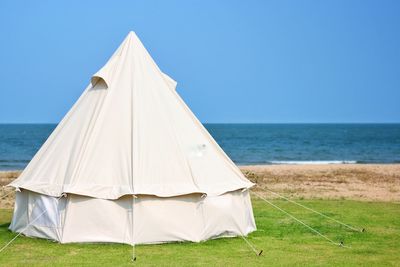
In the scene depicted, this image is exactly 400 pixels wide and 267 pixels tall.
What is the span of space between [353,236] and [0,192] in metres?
17.1

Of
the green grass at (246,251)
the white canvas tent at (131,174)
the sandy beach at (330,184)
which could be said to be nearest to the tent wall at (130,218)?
the white canvas tent at (131,174)

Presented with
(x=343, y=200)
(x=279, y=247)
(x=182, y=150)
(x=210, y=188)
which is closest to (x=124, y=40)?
(x=182, y=150)

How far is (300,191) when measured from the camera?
28.2 m

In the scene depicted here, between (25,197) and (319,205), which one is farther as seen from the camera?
(319,205)

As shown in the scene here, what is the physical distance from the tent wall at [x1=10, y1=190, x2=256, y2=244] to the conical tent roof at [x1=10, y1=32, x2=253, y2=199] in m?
0.28

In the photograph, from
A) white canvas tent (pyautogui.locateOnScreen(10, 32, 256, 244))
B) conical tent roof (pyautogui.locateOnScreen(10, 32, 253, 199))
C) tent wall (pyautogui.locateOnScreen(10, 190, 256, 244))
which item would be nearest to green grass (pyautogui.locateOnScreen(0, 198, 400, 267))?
tent wall (pyautogui.locateOnScreen(10, 190, 256, 244))

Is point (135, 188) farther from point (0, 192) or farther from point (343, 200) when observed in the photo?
point (0, 192)

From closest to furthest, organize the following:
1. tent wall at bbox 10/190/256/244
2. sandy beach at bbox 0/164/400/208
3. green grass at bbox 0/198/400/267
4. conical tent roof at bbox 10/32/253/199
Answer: green grass at bbox 0/198/400/267, tent wall at bbox 10/190/256/244, conical tent roof at bbox 10/32/253/199, sandy beach at bbox 0/164/400/208

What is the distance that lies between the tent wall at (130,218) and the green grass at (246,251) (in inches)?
9.1

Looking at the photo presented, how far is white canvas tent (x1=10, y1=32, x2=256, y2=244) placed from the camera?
14.4 meters

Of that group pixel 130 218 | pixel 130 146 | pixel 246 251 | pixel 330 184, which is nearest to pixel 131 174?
pixel 130 146

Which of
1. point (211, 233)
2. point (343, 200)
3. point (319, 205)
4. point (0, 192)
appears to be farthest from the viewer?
point (0, 192)

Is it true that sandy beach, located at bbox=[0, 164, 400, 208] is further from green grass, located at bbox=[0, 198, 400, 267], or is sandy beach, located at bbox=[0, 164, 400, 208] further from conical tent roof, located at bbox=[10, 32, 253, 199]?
conical tent roof, located at bbox=[10, 32, 253, 199]

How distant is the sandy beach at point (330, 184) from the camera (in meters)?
26.8
